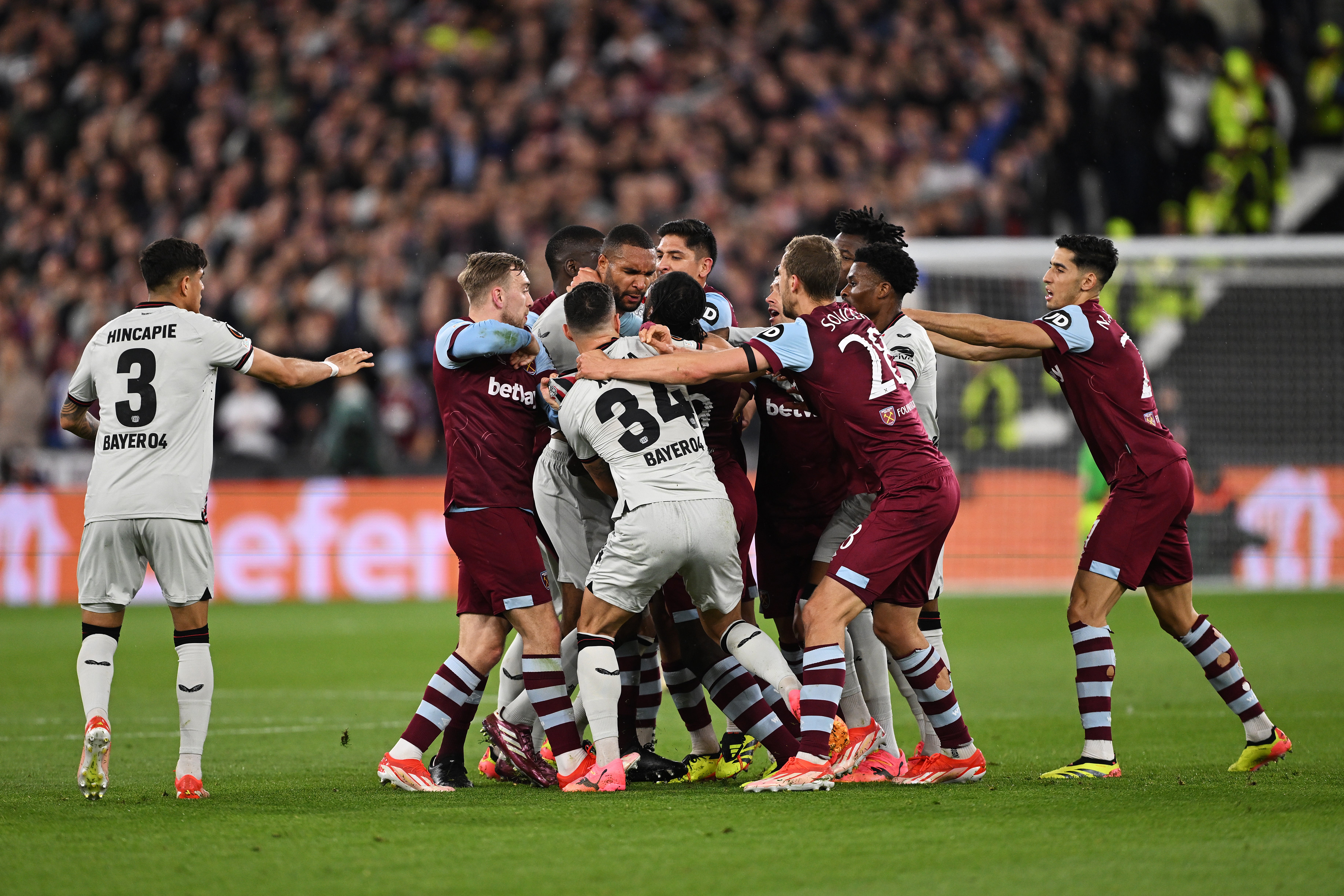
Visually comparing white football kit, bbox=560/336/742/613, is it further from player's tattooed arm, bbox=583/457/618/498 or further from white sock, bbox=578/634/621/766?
white sock, bbox=578/634/621/766

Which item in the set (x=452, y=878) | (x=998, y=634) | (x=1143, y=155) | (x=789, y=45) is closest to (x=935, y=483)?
(x=452, y=878)

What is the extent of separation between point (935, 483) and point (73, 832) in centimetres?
349

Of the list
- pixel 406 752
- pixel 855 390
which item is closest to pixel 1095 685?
pixel 855 390

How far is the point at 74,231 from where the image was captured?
64.6ft

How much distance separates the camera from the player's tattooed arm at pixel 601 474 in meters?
6.32

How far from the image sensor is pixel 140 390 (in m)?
6.05

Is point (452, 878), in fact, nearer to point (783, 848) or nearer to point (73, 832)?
point (783, 848)

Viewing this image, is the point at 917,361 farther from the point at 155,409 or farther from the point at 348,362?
the point at 155,409

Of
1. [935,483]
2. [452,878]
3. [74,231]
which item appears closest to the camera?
[452,878]

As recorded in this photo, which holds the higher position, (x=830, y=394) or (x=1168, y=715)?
(x=830, y=394)

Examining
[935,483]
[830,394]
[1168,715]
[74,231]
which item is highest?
[74,231]

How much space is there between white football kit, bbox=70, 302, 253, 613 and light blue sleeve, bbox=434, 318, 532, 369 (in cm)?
82

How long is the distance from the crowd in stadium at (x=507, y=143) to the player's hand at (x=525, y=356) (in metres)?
9.71

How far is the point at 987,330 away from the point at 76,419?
13.1ft
